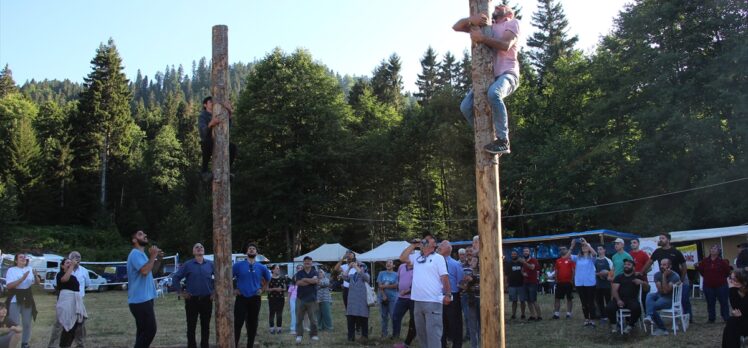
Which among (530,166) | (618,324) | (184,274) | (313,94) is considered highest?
(313,94)

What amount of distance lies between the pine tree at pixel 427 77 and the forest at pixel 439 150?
0.13m

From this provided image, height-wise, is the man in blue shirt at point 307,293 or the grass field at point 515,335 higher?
the man in blue shirt at point 307,293

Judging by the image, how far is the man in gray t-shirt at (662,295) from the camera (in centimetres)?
1098

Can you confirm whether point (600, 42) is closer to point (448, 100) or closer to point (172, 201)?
point (448, 100)

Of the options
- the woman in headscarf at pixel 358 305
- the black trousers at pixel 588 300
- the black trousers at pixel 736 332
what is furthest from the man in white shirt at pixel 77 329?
the black trousers at pixel 736 332

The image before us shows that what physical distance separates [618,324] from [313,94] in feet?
103

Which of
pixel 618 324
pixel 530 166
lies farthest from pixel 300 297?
pixel 530 166

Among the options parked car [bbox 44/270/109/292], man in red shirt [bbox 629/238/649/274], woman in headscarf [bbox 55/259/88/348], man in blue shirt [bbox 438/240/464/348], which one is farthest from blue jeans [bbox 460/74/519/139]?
parked car [bbox 44/270/109/292]

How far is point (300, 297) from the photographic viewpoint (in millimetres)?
12695

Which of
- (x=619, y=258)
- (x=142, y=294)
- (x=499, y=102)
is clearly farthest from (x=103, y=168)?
(x=499, y=102)

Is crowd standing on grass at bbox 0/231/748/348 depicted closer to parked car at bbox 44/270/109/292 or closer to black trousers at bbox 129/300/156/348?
black trousers at bbox 129/300/156/348

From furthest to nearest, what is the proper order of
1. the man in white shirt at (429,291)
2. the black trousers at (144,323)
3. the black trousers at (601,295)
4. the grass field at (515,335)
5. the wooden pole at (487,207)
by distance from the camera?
the black trousers at (601,295)
the grass field at (515,335)
the man in white shirt at (429,291)
the black trousers at (144,323)
the wooden pole at (487,207)

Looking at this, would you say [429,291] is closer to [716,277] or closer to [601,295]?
[601,295]

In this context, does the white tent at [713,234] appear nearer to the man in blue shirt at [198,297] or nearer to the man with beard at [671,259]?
the man with beard at [671,259]
